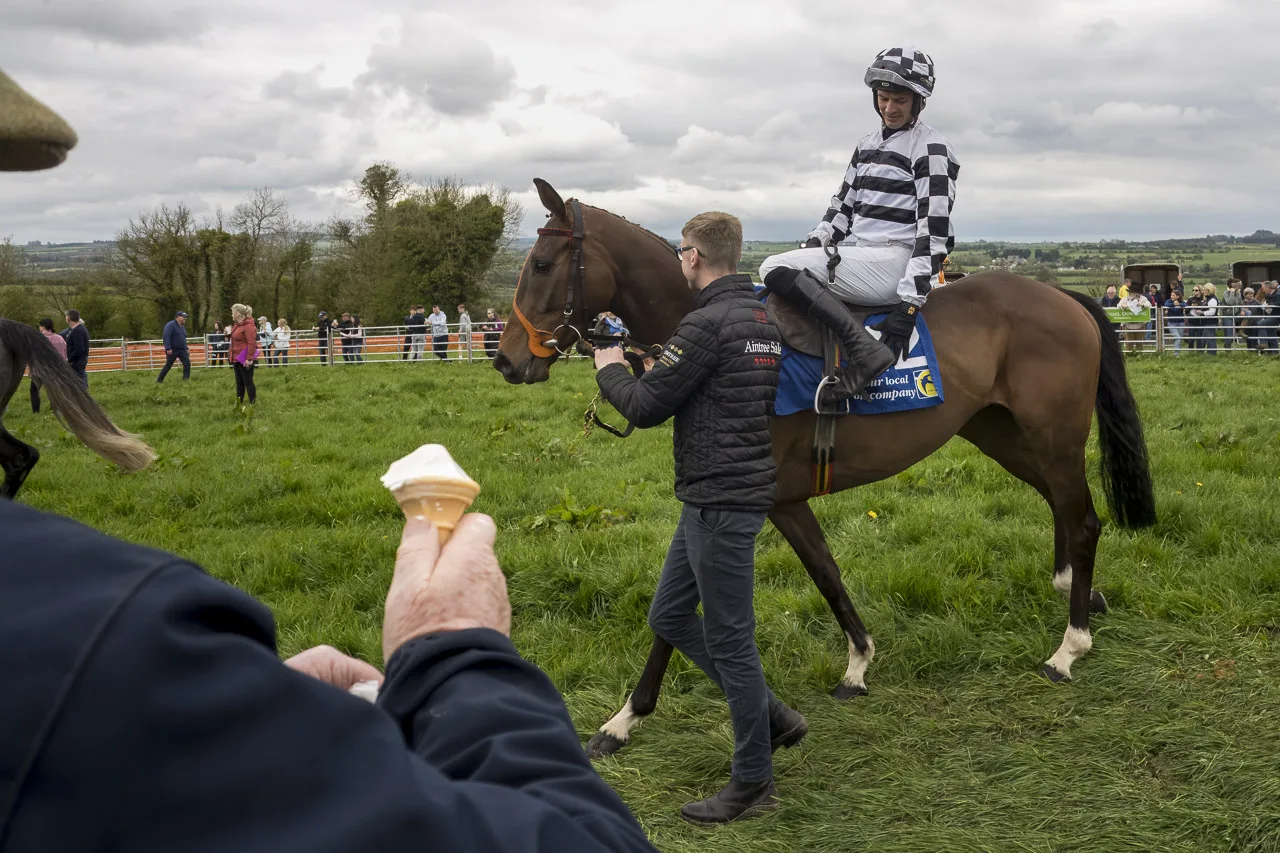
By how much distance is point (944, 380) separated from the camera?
5152mm

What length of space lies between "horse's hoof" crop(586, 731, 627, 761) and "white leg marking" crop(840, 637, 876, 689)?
3.89 ft

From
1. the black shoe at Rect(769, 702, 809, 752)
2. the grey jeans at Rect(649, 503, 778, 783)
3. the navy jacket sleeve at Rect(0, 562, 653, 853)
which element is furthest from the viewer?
the black shoe at Rect(769, 702, 809, 752)

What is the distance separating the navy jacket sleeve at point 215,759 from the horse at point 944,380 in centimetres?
376

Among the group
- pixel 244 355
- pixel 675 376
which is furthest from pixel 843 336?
pixel 244 355

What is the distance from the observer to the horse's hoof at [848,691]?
478 centimetres

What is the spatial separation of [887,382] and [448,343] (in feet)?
81.1

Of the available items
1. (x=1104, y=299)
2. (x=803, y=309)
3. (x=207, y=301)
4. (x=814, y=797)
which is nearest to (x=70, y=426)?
(x=803, y=309)

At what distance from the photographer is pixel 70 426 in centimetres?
809

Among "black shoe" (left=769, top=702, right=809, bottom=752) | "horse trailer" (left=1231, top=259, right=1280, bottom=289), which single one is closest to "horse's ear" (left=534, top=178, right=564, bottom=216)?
"black shoe" (left=769, top=702, right=809, bottom=752)

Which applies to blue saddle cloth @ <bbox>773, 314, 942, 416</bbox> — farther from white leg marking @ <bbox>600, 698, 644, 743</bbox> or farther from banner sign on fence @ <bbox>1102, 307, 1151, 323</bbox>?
Answer: banner sign on fence @ <bbox>1102, 307, 1151, 323</bbox>

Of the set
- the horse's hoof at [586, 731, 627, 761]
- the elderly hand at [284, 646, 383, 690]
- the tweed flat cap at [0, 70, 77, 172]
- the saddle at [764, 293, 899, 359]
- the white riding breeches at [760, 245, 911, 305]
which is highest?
the white riding breeches at [760, 245, 911, 305]

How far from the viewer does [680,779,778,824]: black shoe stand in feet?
12.6

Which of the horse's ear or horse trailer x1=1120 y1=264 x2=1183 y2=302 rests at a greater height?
horse trailer x1=1120 y1=264 x2=1183 y2=302

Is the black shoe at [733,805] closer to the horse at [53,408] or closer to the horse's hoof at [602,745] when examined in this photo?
the horse's hoof at [602,745]
